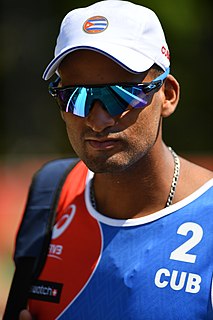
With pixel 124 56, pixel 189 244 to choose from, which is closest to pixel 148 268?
pixel 189 244

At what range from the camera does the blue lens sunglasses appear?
2303 mm

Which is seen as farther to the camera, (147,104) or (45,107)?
(45,107)

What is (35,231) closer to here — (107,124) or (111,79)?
(107,124)

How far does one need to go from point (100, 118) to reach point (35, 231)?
2.04ft

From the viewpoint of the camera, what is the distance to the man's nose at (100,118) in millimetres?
2336

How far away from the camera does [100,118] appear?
234cm

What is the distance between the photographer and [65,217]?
8.87 ft

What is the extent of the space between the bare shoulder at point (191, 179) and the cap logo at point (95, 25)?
2.00 ft

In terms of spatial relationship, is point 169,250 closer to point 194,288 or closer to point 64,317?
point 194,288

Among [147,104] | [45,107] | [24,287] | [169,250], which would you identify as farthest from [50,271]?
[45,107]

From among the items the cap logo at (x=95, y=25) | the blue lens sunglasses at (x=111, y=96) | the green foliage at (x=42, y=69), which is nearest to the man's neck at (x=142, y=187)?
the blue lens sunglasses at (x=111, y=96)

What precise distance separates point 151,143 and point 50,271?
2.05 feet

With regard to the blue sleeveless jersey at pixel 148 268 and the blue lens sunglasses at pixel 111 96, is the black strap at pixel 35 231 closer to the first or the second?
the blue sleeveless jersey at pixel 148 268

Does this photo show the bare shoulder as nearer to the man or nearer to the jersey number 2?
the man
